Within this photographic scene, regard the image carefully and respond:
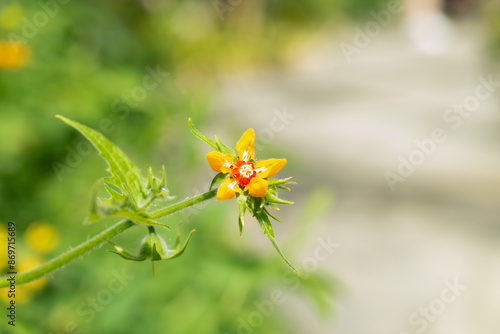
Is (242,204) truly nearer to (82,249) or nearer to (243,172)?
(243,172)

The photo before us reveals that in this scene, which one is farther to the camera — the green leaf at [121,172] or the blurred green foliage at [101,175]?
the blurred green foliage at [101,175]

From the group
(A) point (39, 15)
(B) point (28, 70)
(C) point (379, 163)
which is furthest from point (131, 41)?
(C) point (379, 163)

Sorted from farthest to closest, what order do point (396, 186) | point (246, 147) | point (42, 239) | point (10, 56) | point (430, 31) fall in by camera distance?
point (430, 31) → point (396, 186) → point (10, 56) → point (42, 239) → point (246, 147)

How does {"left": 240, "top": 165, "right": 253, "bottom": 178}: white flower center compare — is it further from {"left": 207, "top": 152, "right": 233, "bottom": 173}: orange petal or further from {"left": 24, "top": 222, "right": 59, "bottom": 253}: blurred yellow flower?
{"left": 24, "top": 222, "right": 59, "bottom": 253}: blurred yellow flower

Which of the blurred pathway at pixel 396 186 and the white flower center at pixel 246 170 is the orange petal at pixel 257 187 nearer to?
the white flower center at pixel 246 170

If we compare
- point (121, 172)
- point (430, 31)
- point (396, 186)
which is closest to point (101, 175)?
point (121, 172)

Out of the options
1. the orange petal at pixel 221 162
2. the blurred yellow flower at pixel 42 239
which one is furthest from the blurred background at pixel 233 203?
the orange petal at pixel 221 162

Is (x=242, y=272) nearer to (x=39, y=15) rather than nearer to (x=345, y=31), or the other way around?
(x=39, y=15)
